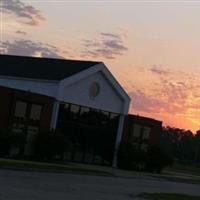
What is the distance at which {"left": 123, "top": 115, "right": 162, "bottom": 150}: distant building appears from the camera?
5494 centimetres

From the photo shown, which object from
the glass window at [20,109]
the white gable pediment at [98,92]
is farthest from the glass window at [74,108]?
the glass window at [20,109]

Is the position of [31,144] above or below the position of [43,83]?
below

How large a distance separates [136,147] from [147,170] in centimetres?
257

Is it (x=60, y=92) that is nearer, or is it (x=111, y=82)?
(x=60, y=92)

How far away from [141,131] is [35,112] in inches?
527

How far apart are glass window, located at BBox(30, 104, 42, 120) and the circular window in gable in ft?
20.5

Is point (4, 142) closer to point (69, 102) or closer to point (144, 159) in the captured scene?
point (69, 102)

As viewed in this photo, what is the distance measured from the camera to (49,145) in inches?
1751

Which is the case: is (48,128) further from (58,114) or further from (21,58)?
(21,58)

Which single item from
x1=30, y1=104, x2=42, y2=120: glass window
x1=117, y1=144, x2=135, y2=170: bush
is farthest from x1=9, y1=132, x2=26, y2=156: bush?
x1=117, y1=144, x2=135, y2=170: bush

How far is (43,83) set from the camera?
47.9 metres

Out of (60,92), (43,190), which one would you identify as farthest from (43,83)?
(43,190)

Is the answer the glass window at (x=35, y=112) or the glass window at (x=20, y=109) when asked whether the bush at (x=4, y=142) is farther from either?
the glass window at (x=35, y=112)

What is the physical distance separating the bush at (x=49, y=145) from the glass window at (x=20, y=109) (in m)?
1.81
